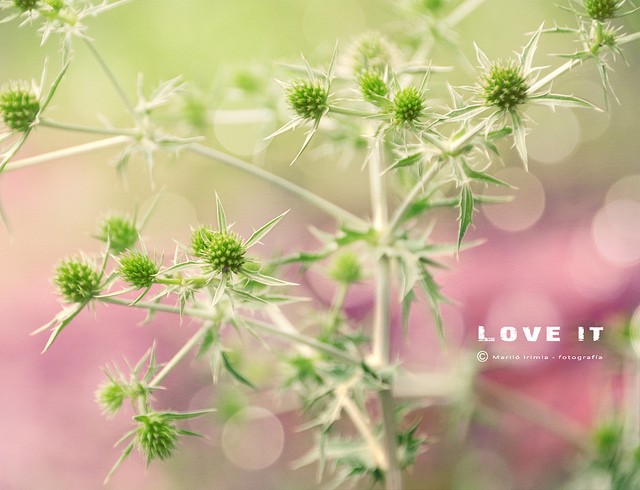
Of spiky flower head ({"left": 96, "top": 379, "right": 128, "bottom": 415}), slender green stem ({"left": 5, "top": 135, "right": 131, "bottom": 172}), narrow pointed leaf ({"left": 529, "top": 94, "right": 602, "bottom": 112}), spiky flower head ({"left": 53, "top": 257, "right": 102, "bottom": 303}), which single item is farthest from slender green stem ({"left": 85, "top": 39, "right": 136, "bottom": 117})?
narrow pointed leaf ({"left": 529, "top": 94, "right": 602, "bottom": 112})

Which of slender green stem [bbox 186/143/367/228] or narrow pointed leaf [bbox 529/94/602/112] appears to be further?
slender green stem [bbox 186/143/367/228]

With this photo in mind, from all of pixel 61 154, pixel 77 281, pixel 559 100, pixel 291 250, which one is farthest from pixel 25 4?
pixel 291 250

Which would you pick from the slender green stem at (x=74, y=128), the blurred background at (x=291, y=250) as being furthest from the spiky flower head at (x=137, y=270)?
the blurred background at (x=291, y=250)

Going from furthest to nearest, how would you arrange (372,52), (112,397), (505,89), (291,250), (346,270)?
1. (291,250)
2. (346,270)
3. (372,52)
4. (112,397)
5. (505,89)

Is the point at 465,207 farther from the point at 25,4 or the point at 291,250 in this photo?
the point at 291,250

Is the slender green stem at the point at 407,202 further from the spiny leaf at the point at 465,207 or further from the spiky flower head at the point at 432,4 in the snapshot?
the spiky flower head at the point at 432,4

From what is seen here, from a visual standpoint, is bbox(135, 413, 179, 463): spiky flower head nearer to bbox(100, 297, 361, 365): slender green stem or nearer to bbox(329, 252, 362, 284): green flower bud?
bbox(100, 297, 361, 365): slender green stem
